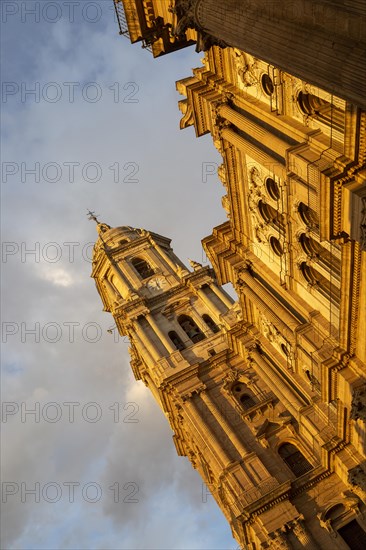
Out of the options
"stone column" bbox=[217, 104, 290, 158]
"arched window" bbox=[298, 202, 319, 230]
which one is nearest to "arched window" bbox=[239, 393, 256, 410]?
"arched window" bbox=[298, 202, 319, 230]

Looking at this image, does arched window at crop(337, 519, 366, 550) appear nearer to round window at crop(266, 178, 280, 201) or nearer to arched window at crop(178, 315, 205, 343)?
round window at crop(266, 178, 280, 201)

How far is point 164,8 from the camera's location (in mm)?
20250

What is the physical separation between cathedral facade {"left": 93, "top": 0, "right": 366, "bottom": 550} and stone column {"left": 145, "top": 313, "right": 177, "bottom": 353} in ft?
0.32

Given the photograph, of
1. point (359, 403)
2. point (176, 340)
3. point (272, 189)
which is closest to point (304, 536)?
point (359, 403)

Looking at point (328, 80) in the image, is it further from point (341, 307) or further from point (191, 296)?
point (191, 296)

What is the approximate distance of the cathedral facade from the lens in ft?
55.9

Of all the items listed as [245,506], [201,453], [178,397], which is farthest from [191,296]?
[245,506]

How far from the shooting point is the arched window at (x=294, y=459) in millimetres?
30656

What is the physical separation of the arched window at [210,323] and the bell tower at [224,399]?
0.08 m

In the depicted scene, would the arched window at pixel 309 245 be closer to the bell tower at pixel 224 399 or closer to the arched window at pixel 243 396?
the bell tower at pixel 224 399

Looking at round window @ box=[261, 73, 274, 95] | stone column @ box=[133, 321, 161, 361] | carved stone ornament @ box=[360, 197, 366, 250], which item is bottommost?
carved stone ornament @ box=[360, 197, 366, 250]

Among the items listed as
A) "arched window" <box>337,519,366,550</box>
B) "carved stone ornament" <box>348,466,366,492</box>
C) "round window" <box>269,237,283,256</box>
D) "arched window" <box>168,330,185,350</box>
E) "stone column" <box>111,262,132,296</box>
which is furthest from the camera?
"stone column" <box>111,262,132,296</box>

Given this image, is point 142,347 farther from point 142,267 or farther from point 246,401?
point 142,267

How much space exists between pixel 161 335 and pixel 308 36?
31078mm
